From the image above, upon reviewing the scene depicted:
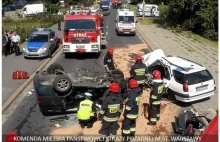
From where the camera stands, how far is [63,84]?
10.7 metres

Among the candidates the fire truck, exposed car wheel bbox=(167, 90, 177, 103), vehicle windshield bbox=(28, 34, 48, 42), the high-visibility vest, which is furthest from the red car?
vehicle windshield bbox=(28, 34, 48, 42)

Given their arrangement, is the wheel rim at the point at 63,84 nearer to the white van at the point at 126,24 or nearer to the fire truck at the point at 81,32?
the fire truck at the point at 81,32

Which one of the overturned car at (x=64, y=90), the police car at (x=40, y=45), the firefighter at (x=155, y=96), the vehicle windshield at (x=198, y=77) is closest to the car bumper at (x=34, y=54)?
the police car at (x=40, y=45)

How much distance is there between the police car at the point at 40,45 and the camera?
1977 centimetres

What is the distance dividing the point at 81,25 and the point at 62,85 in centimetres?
938

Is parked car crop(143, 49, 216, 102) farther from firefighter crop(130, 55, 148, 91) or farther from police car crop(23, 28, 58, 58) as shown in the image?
police car crop(23, 28, 58, 58)

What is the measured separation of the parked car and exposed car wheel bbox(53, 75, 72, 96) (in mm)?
3829

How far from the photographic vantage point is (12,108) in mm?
11836

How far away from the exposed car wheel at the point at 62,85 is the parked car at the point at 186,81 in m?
3.83

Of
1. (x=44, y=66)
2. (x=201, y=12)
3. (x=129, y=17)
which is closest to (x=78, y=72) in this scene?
(x=44, y=66)

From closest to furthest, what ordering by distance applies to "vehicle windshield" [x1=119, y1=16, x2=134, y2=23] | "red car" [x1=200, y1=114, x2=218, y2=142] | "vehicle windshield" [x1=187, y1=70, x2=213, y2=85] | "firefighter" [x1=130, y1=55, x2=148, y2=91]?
1. "red car" [x1=200, y1=114, x2=218, y2=142]
2. "vehicle windshield" [x1=187, y1=70, x2=213, y2=85]
3. "firefighter" [x1=130, y1=55, x2=148, y2=91]
4. "vehicle windshield" [x1=119, y1=16, x2=134, y2=23]

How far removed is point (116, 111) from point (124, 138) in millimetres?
1026

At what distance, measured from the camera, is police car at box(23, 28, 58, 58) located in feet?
64.8

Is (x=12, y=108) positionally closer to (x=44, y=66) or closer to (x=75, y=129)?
(x=75, y=129)
